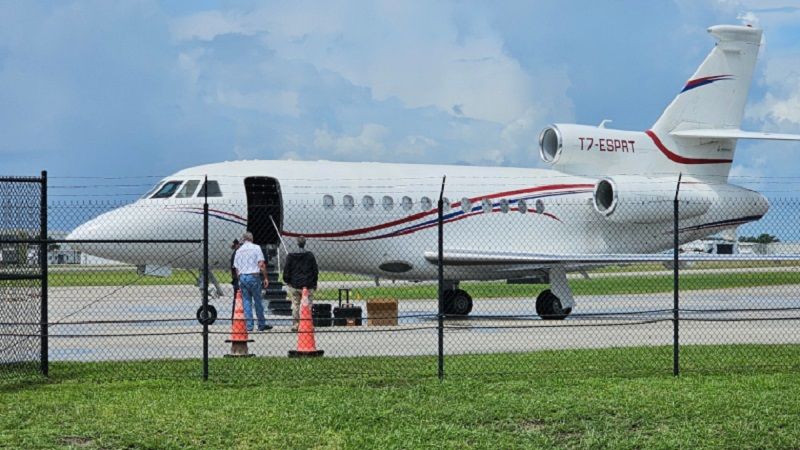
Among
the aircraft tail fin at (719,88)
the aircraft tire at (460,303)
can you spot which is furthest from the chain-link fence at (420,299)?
the aircraft tail fin at (719,88)

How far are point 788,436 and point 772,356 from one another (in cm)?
654

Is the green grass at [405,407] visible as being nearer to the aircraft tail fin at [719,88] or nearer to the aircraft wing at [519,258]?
the aircraft wing at [519,258]

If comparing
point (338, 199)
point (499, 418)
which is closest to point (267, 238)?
point (338, 199)

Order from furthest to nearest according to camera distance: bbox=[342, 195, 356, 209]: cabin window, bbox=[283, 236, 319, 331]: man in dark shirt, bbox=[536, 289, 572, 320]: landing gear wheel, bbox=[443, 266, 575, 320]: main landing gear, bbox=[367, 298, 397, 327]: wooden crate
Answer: bbox=[536, 289, 572, 320]: landing gear wheel, bbox=[443, 266, 575, 320]: main landing gear, bbox=[342, 195, 356, 209]: cabin window, bbox=[367, 298, 397, 327]: wooden crate, bbox=[283, 236, 319, 331]: man in dark shirt

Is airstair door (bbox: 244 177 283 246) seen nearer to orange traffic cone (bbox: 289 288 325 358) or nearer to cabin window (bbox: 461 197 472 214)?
cabin window (bbox: 461 197 472 214)

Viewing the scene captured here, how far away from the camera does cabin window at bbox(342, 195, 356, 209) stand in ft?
84.1

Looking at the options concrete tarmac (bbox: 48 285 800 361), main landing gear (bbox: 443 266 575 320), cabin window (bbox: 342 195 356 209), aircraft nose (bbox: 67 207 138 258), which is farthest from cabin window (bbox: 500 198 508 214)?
aircraft nose (bbox: 67 207 138 258)

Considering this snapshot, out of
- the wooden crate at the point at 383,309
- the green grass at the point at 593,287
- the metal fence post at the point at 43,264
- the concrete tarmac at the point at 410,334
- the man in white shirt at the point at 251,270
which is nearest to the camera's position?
the metal fence post at the point at 43,264

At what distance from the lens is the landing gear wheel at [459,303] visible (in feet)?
→ 89.6

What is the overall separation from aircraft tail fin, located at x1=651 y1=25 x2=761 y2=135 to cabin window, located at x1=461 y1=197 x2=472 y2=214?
5788 millimetres

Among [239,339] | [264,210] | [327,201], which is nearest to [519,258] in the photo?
[327,201]

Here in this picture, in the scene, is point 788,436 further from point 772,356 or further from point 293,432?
point 772,356

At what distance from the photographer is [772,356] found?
56.4 feet

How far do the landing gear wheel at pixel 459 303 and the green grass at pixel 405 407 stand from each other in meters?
11.4
